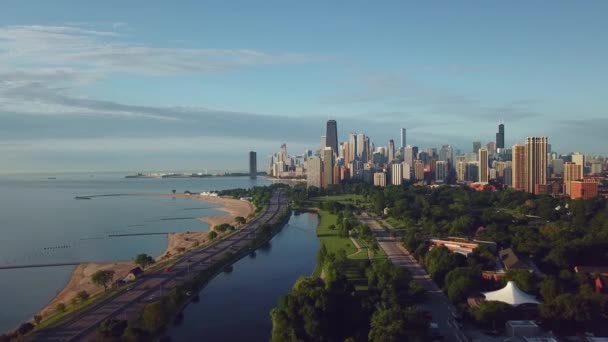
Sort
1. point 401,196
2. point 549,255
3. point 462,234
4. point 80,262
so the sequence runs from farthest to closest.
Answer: point 401,196
point 462,234
point 80,262
point 549,255

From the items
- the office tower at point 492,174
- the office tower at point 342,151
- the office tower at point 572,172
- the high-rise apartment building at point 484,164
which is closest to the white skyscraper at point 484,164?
the high-rise apartment building at point 484,164

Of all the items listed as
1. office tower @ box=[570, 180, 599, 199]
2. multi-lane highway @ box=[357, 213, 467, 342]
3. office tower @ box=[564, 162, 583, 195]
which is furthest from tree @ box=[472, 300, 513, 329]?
office tower @ box=[564, 162, 583, 195]

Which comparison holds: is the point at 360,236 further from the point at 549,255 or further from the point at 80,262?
the point at 80,262

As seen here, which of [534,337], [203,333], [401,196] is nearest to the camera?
[534,337]

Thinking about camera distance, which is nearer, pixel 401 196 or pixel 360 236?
pixel 360 236

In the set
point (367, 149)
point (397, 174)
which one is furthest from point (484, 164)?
point (367, 149)

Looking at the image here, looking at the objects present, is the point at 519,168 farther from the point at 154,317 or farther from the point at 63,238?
the point at 154,317

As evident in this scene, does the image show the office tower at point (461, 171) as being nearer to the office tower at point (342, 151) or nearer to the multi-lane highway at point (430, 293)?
the office tower at point (342, 151)

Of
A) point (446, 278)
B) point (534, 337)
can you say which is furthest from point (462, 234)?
point (534, 337)
